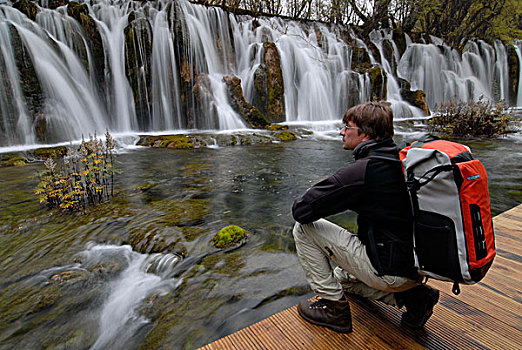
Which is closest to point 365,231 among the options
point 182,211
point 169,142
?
point 182,211

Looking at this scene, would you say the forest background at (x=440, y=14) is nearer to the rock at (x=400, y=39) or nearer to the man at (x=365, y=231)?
the rock at (x=400, y=39)

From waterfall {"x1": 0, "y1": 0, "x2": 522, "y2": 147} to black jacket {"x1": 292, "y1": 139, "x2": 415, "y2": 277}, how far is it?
21.8 feet

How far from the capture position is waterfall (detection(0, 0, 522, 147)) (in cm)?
1351

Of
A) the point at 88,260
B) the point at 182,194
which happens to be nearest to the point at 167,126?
the point at 182,194

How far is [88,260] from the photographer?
12.4ft

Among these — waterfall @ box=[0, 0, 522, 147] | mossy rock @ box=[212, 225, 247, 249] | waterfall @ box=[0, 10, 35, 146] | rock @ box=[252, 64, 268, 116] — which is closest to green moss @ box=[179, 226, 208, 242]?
mossy rock @ box=[212, 225, 247, 249]

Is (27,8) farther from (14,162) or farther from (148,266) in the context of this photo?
(148,266)

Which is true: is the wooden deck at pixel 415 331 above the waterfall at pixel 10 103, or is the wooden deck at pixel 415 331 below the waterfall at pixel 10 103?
below

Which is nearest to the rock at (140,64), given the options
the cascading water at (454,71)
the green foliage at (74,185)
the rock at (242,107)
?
the rock at (242,107)

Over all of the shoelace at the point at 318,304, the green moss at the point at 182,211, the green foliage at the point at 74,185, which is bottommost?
the green moss at the point at 182,211

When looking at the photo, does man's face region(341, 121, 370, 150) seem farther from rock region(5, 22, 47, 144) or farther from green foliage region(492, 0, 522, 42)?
green foliage region(492, 0, 522, 42)

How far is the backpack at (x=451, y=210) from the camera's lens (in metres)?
1.51

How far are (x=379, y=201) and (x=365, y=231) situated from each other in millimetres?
280

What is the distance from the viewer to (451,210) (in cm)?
153
